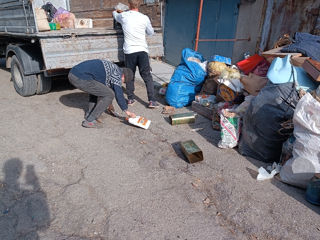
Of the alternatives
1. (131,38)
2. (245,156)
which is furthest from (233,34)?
(245,156)

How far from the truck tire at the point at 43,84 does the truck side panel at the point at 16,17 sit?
85 cm

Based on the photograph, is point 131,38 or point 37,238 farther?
point 131,38

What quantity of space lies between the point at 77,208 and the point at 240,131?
80.9 inches

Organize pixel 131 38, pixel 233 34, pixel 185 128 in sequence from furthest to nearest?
pixel 233 34, pixel 131 38, pixel 185 128

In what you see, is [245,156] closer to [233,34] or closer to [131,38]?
[131,38]

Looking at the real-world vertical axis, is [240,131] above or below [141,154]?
above

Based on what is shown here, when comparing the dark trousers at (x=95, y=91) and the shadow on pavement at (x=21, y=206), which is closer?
the shadow on pavement at (x=21, y=206)

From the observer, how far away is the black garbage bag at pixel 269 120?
2611mm

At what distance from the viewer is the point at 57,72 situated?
Answer: 4.16 m

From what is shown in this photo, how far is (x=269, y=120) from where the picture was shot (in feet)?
8.64

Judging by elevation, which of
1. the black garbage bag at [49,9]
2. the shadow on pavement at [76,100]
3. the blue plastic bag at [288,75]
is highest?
the black garbage bag at [49,9]

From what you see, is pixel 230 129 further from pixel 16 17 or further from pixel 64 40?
pixel 16 17

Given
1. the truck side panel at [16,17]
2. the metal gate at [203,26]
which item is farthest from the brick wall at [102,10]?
the truck side panel at [16,17]

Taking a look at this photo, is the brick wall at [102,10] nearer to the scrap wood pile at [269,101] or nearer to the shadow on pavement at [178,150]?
the scrap wood pile at [269,101]
